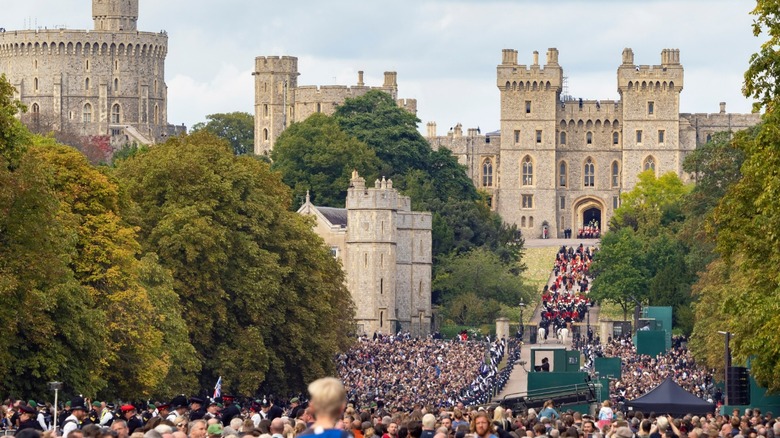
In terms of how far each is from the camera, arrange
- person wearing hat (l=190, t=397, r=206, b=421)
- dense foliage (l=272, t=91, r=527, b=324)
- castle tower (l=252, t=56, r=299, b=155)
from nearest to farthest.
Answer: person wearing hat (l=190, t=397, r=206, b=421)
dense foliage (l=272, t=91, r=527, b=324)
castle tower (l=252, t=56, r=299, b=155)

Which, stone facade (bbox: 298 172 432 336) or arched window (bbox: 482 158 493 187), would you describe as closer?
stone facade (bbox: 298 172 432 336)

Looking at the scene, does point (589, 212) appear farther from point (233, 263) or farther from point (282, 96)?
point (233, 263)

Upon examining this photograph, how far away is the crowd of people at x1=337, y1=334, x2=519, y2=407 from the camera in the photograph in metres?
53.2

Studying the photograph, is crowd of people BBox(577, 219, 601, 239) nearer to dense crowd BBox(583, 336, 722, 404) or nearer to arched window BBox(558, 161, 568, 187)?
arched window BBox(558, 161, 568, 187)

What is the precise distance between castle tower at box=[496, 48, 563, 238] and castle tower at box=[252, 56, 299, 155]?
40.0 feet

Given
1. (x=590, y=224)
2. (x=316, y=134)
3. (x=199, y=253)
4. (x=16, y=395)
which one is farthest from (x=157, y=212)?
(x=590, y=224)

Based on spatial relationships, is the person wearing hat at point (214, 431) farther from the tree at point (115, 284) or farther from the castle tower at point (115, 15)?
the castle tower at point (115, 15)

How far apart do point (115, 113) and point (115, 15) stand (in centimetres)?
775

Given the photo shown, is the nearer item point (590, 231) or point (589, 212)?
point (590, 231)

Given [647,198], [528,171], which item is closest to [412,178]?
[647,198]

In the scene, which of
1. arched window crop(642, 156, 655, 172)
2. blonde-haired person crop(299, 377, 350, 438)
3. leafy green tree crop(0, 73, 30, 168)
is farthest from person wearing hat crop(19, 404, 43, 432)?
arched window crop(642, 156, 655, 172)

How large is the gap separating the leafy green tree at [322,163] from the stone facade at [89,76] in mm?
47399

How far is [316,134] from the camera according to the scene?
316ft

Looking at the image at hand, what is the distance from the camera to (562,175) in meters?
128
